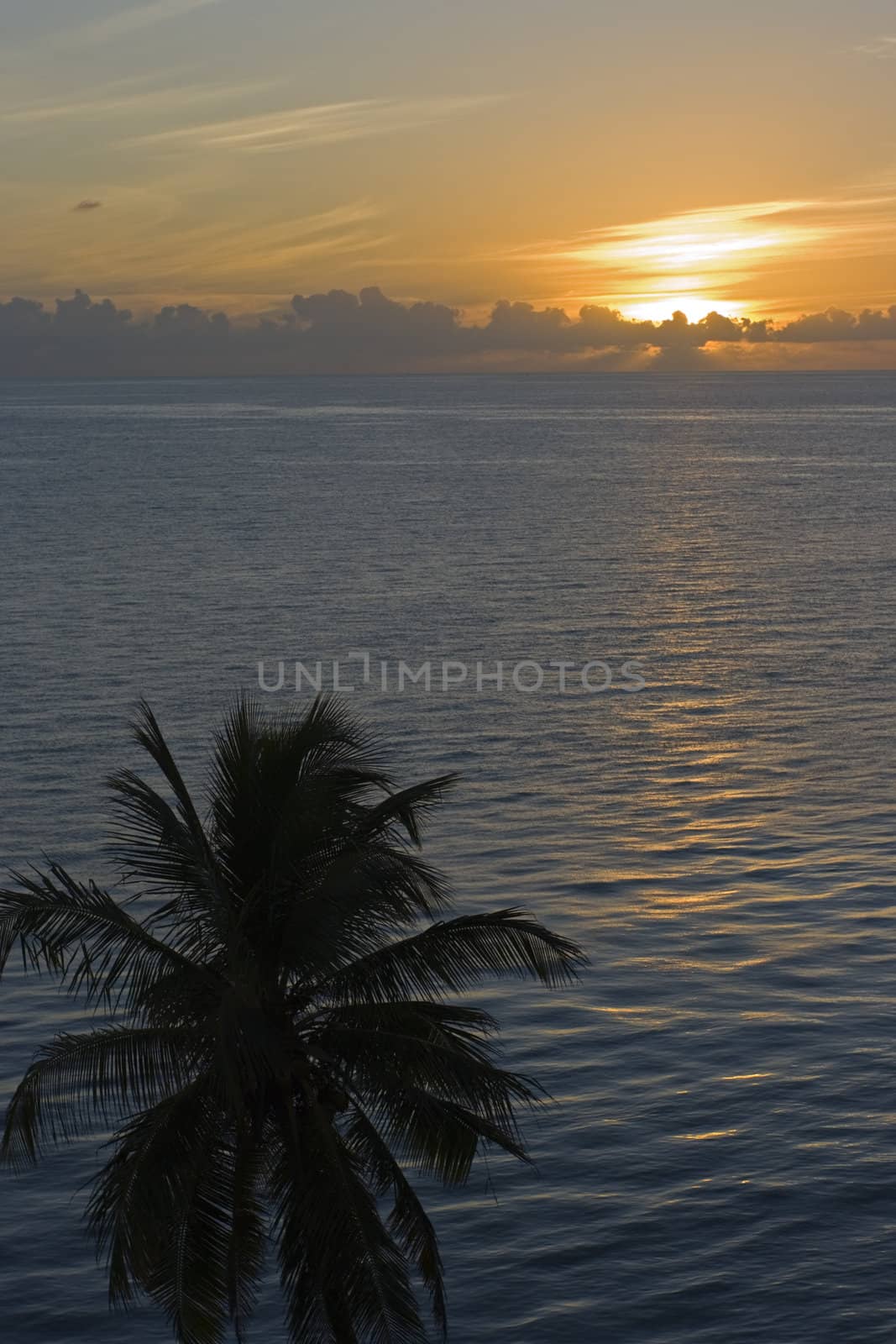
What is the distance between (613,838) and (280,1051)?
32.6 meters

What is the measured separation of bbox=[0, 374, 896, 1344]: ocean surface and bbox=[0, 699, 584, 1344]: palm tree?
31.0 ft

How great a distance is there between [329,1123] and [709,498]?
143806mm

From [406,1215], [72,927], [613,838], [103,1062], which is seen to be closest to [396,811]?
[72,927]

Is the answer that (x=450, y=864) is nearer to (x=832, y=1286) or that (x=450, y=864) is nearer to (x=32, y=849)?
(x=32, y=849)

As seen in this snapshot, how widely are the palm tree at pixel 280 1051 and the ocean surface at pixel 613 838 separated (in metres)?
9.45

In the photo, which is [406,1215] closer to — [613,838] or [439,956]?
[439,956]

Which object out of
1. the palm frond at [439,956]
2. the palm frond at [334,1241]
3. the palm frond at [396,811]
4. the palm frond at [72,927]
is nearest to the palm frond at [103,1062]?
the palm frond at [72,927]

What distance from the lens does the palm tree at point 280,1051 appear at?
56.6 ft

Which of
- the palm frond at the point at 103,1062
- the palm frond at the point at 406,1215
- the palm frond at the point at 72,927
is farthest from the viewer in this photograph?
the palm frond at the point at 72,927

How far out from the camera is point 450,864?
46.7 meters

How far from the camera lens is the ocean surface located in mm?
27562

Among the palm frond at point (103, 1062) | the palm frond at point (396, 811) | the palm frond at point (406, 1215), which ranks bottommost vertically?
the palm frond at point (406, 1215)

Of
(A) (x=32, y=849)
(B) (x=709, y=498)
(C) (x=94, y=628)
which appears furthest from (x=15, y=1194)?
(B) (x=709, y=498)

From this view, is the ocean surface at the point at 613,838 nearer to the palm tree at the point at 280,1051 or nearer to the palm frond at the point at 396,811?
the palm tree at the point at 280,1051
